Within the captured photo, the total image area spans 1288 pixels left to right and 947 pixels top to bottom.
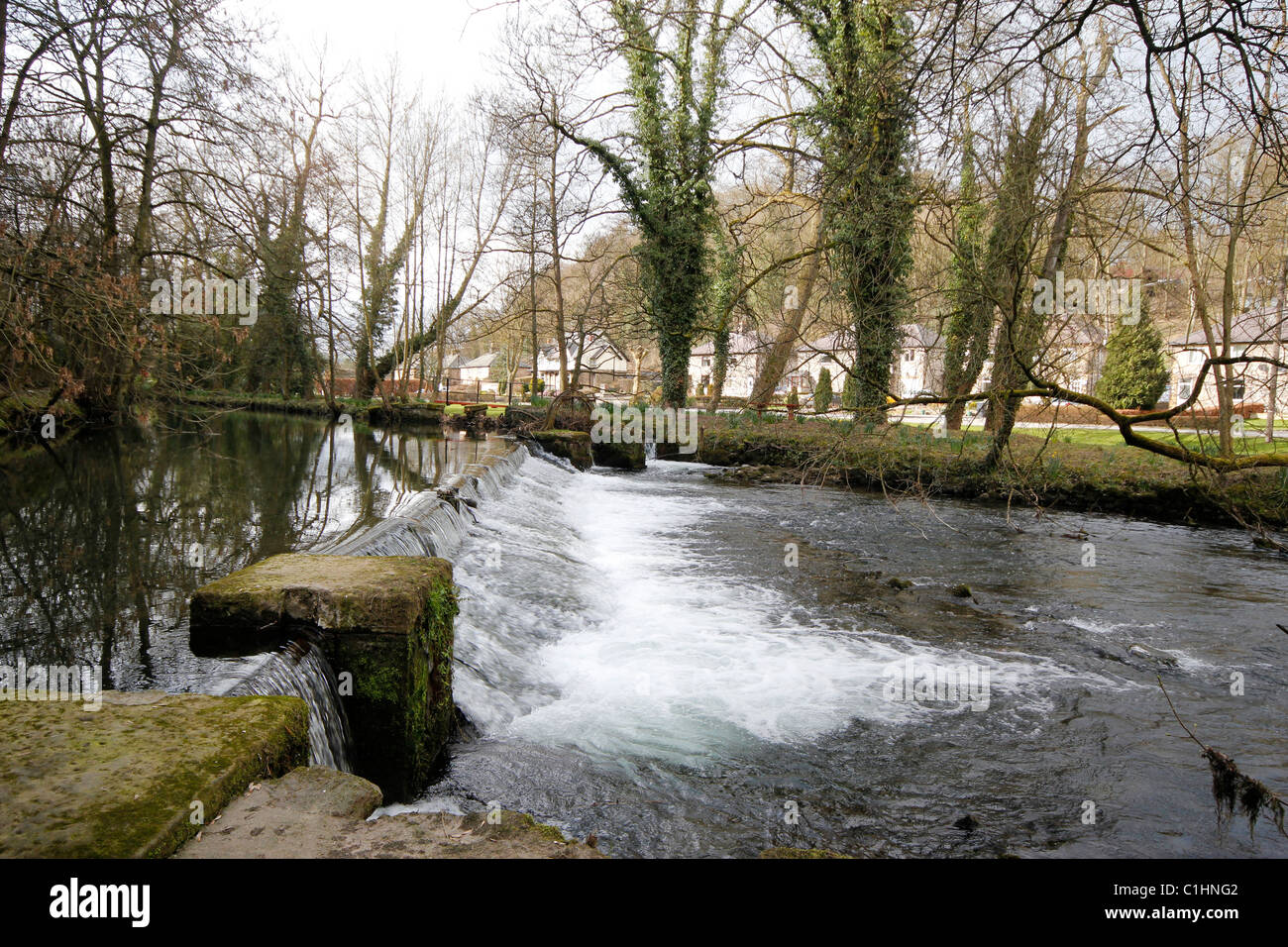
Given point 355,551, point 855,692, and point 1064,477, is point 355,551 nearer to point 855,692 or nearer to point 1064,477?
point 855,692

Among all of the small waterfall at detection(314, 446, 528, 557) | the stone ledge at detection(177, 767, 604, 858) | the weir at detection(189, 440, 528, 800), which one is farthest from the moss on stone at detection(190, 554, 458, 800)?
the small waterfall at detection(314, 446, 528, 557)

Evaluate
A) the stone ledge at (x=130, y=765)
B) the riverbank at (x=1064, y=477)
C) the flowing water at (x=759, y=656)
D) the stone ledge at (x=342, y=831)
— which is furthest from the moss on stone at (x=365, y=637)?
the riverbank at (x=1064, y=477)

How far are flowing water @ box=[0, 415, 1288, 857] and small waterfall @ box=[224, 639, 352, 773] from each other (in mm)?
14

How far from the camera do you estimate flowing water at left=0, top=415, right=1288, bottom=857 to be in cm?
366

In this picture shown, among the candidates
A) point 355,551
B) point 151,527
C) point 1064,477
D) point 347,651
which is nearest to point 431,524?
point 355,551

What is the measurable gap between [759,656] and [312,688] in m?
3.65

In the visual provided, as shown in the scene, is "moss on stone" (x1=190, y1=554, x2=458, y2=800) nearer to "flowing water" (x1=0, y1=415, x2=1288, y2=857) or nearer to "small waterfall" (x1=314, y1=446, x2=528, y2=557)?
"flowing water" (x1=0, y1=415, x2=1288, y2=857)

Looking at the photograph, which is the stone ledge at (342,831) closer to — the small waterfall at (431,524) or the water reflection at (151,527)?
the water reflection at (151,527)

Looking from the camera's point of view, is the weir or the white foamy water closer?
the weir

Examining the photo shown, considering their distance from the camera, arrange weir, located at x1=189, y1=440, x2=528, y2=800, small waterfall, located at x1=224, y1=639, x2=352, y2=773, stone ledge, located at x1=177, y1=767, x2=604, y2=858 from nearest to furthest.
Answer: stone ledge, located at x1=177, y1=767, x2=604, y2=858 → small waterfall, located at x1=224, y1=639, x2=352, y2=773 → weir, located at x1=189, y1=440, x2=528, y2=800

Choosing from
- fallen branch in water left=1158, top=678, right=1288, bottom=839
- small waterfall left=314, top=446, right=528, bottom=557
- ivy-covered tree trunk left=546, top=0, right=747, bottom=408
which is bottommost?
fallen branch in water left=1158, top=678, right=1288, bottom=839

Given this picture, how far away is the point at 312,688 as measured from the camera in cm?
332

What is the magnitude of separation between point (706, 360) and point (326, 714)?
53065 mm

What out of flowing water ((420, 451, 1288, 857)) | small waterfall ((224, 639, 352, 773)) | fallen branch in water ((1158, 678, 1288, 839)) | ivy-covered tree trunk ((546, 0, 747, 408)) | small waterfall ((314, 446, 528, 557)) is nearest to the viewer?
small waterfall ((224, 639, 352, 773))
